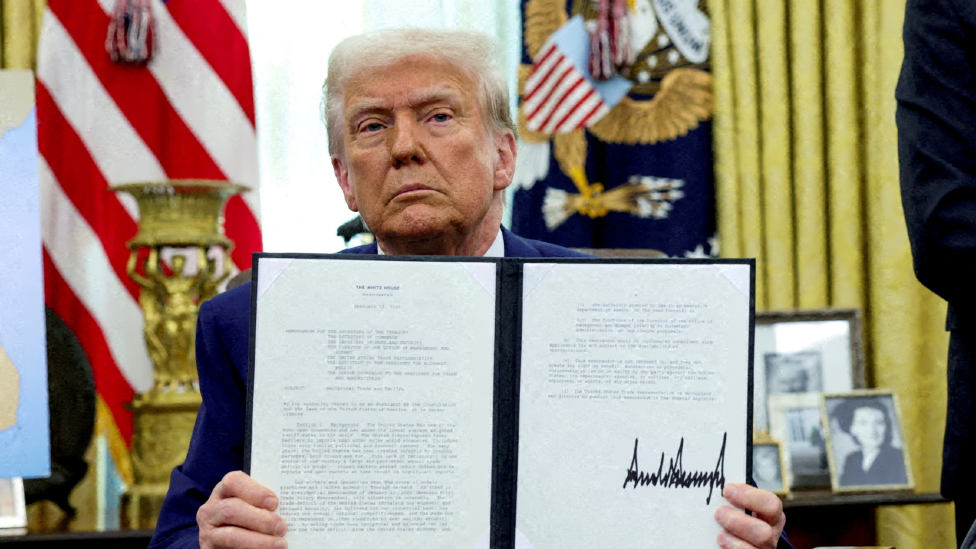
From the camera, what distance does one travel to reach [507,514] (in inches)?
42.8

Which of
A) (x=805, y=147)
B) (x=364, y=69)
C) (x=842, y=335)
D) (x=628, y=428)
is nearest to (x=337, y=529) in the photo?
(x=628, y=428)

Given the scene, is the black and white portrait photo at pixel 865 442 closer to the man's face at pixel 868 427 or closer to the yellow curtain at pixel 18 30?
the man's face at pixel 868 427

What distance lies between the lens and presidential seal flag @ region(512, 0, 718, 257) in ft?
9.43

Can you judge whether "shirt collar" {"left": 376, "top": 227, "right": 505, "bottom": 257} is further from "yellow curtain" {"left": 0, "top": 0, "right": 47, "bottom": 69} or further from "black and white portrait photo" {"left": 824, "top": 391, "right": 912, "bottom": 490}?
"yellow curtain" {"left": 0, "top": 0, "right": 47, "bottom": 69}

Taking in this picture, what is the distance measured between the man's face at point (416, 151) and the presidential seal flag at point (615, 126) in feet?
4.76

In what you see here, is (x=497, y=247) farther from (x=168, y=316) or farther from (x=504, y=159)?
(x=168, y=316)

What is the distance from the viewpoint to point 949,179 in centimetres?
139

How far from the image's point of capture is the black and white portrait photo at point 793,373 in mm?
2500


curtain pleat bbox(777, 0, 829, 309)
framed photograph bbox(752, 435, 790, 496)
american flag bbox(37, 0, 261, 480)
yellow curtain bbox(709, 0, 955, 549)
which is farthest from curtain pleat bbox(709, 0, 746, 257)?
american flag bbox(37, 0, 261, 480)

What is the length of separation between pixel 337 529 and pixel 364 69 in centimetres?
67

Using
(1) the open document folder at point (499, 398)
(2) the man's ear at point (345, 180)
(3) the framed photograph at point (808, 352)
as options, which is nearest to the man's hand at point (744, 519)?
(1) the open document folder at point (499, 398)

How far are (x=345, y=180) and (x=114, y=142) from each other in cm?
148

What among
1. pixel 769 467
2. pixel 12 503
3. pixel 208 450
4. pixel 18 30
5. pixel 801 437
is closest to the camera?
pixel 208 450
